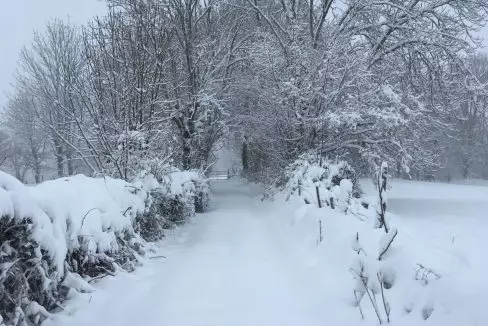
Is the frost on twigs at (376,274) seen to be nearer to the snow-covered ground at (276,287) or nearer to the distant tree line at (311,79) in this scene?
the snow-covered ground at (276,287)

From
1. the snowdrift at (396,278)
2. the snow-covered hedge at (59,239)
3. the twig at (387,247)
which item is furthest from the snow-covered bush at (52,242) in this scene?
the twig at (387,247)

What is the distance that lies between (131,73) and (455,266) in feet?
29.3

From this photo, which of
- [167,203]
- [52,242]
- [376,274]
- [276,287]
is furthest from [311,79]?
[52,242]

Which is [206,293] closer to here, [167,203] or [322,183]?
[167,203]

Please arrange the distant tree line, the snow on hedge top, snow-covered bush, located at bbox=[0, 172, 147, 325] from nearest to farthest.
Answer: snow-covered bush, located at bbox=[0, 172, 147, 325] < the snow on hedge top < the distant tree line

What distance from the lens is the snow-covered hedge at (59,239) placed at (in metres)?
3.88

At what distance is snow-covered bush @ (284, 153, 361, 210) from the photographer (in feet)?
28.4

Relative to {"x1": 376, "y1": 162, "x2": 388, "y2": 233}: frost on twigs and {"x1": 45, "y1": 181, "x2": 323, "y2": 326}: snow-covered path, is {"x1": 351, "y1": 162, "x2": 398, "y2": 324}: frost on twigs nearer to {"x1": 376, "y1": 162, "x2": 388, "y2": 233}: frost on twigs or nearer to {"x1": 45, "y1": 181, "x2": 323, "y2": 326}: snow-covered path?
{"x1": 376, "y1": 162, "x2": 388, "y2": 233}: frost on twigs

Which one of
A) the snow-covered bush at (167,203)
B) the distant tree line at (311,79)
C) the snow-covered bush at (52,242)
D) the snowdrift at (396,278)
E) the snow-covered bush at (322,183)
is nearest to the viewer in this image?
the snowdrift at (396,278)

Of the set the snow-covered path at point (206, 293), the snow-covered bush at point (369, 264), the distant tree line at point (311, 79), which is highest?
the distant tree line at point (311, 79)

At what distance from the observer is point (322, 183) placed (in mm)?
10758

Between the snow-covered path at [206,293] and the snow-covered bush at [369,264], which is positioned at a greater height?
the snow-covered bush at [369,264]

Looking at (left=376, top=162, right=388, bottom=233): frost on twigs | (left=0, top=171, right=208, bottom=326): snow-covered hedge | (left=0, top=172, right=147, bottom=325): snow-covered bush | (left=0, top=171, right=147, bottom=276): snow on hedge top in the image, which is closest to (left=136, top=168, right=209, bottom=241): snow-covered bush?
(left=0, top=171, right=208, bottom=326): snow-covered hedge

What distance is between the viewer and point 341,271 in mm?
6055
